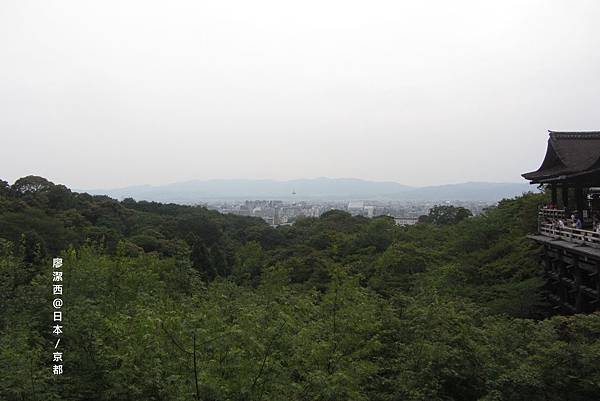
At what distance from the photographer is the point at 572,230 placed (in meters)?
13.4

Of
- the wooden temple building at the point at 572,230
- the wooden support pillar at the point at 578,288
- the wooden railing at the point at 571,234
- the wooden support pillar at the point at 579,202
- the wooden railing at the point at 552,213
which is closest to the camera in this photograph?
the wooden railing at the point at 571,234

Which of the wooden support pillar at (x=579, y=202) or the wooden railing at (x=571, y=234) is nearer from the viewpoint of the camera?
the wooden railing at (x=571, y=234)

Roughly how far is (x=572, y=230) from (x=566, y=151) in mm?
4109

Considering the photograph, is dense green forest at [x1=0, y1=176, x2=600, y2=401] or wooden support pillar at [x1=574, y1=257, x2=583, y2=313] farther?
wooden support pillar at [x1=574, y1=257, x2=583, y2=313]

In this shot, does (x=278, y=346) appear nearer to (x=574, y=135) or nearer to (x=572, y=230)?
(x=572, y=230)

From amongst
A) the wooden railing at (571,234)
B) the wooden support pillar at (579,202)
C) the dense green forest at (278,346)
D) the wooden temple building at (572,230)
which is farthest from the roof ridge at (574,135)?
the dense green forest at (278,346)

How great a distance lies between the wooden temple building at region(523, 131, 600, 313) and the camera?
12.2 metres

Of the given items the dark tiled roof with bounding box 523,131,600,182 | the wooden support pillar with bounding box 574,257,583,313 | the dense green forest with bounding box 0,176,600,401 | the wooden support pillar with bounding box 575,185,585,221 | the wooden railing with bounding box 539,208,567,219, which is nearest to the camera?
the dense green forest with bounding box 0,176,600,401

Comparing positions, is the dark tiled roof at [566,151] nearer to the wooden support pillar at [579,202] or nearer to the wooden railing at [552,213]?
the wooden support pillar at [579,202]

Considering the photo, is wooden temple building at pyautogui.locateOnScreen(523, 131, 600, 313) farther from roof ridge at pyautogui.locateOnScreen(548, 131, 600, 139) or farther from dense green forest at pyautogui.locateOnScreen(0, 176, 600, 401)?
dense green forest at pyautogui.locateOnScreen(0, 176, 600, 401)

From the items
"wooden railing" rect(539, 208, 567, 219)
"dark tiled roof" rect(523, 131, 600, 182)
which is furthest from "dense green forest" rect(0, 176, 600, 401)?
"dark tiled roof" rect(523, 131, 600, 182)

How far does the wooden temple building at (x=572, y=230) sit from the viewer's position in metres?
12.2

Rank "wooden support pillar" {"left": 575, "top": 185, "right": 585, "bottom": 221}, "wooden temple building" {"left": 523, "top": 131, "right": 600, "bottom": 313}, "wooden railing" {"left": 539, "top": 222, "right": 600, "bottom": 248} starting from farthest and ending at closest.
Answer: "wooden support pillar" {"left": 575, "top": 185, "right": 585, "bottom": 221}
"wooden temple building" {"left": 523, "top": 131, "right": 600, "bottom": 313}
"wooden railing" {"left": 539, "top": 222, "right": 600, "bottom": 248}

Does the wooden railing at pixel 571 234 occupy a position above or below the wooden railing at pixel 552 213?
below
